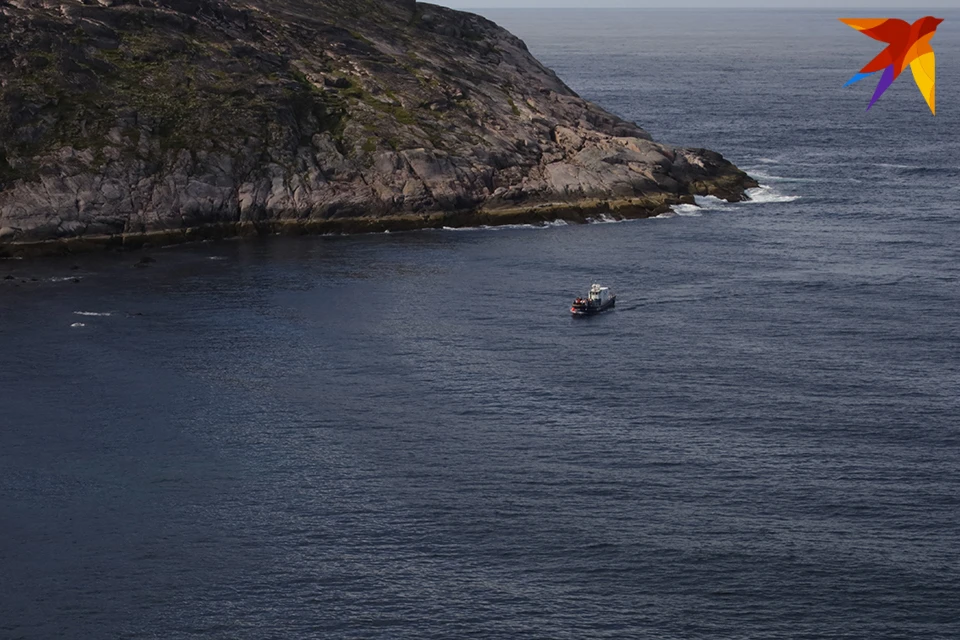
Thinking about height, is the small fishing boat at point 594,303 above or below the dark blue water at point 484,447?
above

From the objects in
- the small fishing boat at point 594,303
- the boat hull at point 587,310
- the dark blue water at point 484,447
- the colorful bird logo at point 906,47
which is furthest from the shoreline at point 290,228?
the colorful bird logo at point 906,47

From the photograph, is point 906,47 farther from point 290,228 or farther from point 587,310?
point 290,228

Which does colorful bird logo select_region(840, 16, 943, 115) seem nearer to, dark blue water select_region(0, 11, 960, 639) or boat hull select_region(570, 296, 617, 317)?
dark blue water select_region(0, 11, 960, 639)

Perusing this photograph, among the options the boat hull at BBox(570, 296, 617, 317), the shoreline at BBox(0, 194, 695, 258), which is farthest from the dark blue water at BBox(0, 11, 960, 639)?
the shoreline at BBox(0, 194, 695, 258)

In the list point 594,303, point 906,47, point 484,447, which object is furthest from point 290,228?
point 906,47

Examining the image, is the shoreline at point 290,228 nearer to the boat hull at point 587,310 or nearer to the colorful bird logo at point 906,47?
the boat hull at point 587,310

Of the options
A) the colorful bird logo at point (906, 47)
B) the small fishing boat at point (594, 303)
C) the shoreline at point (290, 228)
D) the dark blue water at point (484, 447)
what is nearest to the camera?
the colorful bird logo at point (906, 47)

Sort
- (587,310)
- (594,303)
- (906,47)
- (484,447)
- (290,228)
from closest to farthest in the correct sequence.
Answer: (906,47), (484,447), (587,310), (594,303), (290,228)
